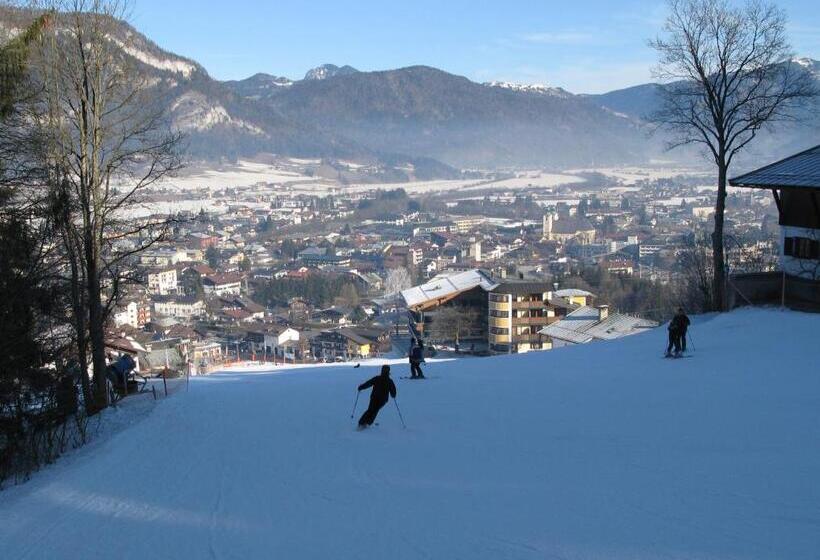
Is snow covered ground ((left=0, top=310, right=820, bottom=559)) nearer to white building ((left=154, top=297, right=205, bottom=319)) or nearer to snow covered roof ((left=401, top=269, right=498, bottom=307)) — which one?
snow covered roof ((left=401, top=269, right=498, bottom=307))

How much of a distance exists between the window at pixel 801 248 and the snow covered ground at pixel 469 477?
703 cm

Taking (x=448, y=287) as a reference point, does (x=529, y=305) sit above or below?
below

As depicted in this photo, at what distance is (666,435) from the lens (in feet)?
33.8

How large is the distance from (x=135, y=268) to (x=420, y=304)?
1254 inches

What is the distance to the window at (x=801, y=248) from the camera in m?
21.4

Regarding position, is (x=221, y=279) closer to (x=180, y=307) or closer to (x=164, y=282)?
(x=164, y=282)

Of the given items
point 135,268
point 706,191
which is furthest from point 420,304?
point 706,191

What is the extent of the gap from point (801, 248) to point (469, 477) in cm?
1665

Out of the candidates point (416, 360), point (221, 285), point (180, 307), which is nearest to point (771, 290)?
point (416, 360)

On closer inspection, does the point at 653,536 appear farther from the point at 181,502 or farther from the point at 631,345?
the point at 631,345

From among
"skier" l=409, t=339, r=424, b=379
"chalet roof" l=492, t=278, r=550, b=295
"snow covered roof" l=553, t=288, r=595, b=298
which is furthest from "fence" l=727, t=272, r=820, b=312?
"snow covered roof" l=553, t=288, r=595, b=298

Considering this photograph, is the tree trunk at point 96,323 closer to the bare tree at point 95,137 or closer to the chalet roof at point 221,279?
the bare tree at point 95,137

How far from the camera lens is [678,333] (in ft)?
56.4

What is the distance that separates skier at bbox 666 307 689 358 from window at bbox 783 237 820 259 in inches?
257
